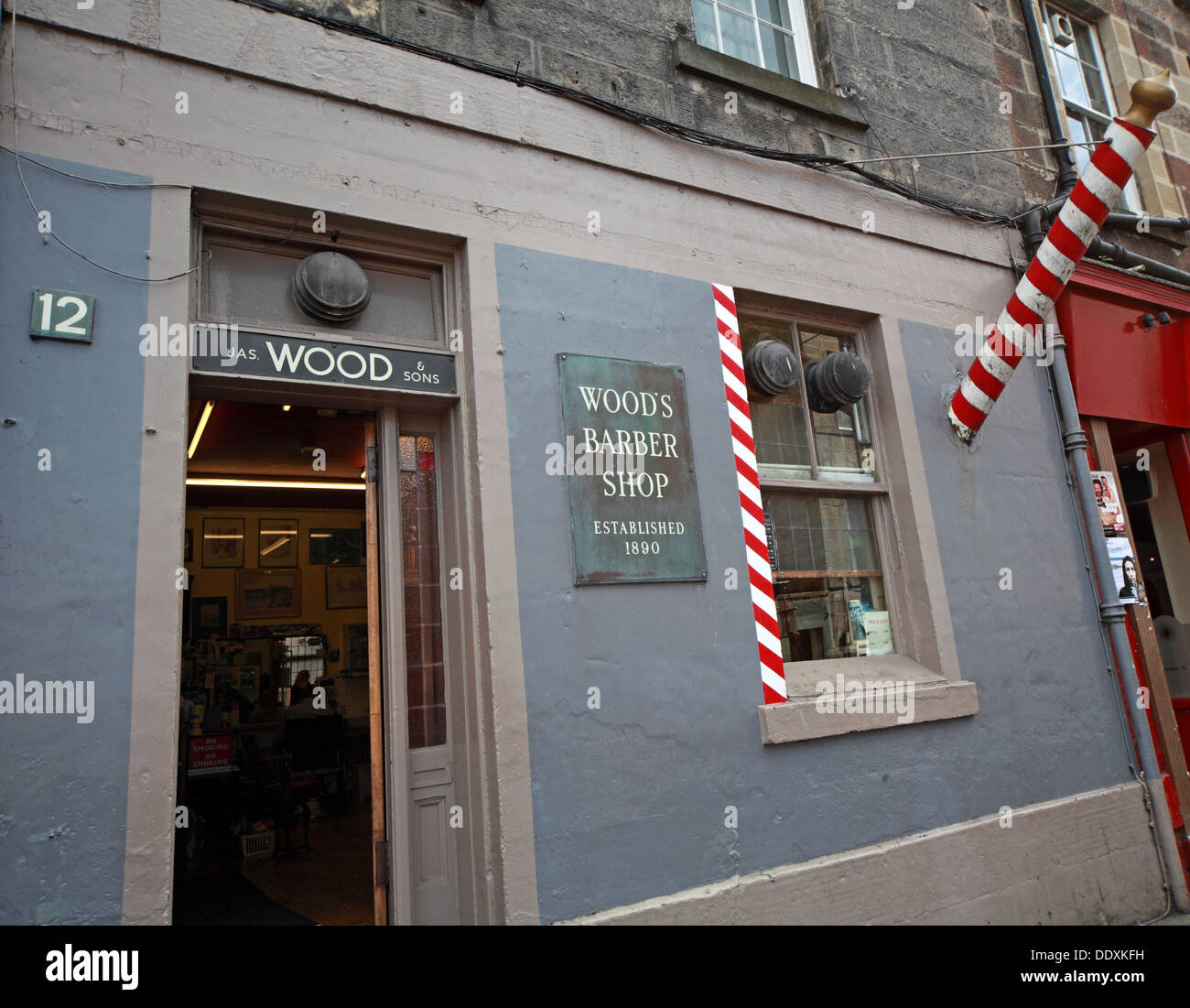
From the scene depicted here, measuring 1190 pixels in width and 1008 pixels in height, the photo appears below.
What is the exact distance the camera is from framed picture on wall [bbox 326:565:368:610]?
11828 mm

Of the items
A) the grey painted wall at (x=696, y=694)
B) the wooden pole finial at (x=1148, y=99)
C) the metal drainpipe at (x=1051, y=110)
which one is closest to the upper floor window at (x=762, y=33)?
the grey painted wall at (x=696, y=694)

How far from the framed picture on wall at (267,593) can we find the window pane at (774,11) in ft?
29.4

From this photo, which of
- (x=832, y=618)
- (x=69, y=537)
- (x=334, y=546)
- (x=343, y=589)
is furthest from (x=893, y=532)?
(x=334, y=546)

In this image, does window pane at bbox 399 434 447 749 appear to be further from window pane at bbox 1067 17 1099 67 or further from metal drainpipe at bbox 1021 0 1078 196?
window pane at bbox 1067 17 1099 67

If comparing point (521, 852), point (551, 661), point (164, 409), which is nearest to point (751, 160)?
point (551, 661)

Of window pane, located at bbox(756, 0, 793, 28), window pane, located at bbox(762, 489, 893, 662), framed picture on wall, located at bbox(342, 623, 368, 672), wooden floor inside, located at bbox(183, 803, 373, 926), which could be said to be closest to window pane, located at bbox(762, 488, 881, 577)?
window pane, located at bbox(762, 489, 893, 662)

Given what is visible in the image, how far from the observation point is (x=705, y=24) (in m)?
6.08

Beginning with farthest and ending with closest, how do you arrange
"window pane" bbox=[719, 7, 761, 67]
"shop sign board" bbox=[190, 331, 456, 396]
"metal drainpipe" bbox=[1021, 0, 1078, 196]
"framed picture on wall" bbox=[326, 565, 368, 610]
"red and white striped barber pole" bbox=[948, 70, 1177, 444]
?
"framed picture on wall" bbox=[326, 565, 368, 610]
"metal drainpipe" bbox=[1021, 0, 1078, 196]
"window pane" bbox=[719, 7, 761, 67]
"red and white striped barber pole" bbox=[948, 70, 1177, 444]
"shop sign board" bbox=[190, 331, 456, 396]

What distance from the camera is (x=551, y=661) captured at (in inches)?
165

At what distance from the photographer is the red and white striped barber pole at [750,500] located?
4.85 m

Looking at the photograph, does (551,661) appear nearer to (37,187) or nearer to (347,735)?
(37,187)

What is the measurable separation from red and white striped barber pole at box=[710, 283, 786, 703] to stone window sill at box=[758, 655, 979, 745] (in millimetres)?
137

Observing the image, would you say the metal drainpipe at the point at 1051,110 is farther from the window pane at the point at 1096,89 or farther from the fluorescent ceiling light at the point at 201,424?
the fluorescent ceiling light at the point at 201,424

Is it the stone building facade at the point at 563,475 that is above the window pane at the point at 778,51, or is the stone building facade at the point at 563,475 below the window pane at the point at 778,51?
below
